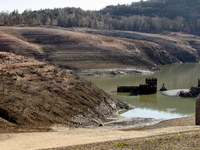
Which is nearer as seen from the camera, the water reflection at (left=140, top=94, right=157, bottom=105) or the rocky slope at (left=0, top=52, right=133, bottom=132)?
the rocky slope at (left=0, top=52, right=133, bottom=132)

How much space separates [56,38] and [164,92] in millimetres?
49304

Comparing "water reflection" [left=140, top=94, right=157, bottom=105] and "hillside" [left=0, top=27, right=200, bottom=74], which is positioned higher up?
"hillside" [left=0, top=27, right=200, bottom=74]

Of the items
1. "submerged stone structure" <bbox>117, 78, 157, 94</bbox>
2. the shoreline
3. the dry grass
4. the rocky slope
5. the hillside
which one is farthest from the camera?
the hillside

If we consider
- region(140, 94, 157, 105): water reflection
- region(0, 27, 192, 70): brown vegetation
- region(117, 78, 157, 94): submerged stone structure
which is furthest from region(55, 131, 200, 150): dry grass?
region(0, 27, 192, 70): brown vegetation

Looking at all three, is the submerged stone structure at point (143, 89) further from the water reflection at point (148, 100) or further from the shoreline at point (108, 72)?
the shoreline at point (108, 72)

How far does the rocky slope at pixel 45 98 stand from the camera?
2216cm

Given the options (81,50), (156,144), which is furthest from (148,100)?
(81,50)

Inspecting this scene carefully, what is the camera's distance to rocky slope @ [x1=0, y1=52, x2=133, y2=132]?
22156 millimetres

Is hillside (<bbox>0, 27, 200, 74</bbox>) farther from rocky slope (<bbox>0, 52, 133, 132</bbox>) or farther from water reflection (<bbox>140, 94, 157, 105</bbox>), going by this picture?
rocky slope (<bbox>0, 52, 133, 132</bbox>)

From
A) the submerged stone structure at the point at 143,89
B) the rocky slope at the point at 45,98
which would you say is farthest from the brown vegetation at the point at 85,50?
the rocky slope at the point at 45,98

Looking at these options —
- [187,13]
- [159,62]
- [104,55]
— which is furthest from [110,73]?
[187,13]

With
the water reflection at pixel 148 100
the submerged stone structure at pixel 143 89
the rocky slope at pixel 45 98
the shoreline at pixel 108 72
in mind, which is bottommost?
the shoreline at pixel 108 72

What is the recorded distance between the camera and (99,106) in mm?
29000

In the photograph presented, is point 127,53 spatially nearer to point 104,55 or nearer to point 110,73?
point 104,55
